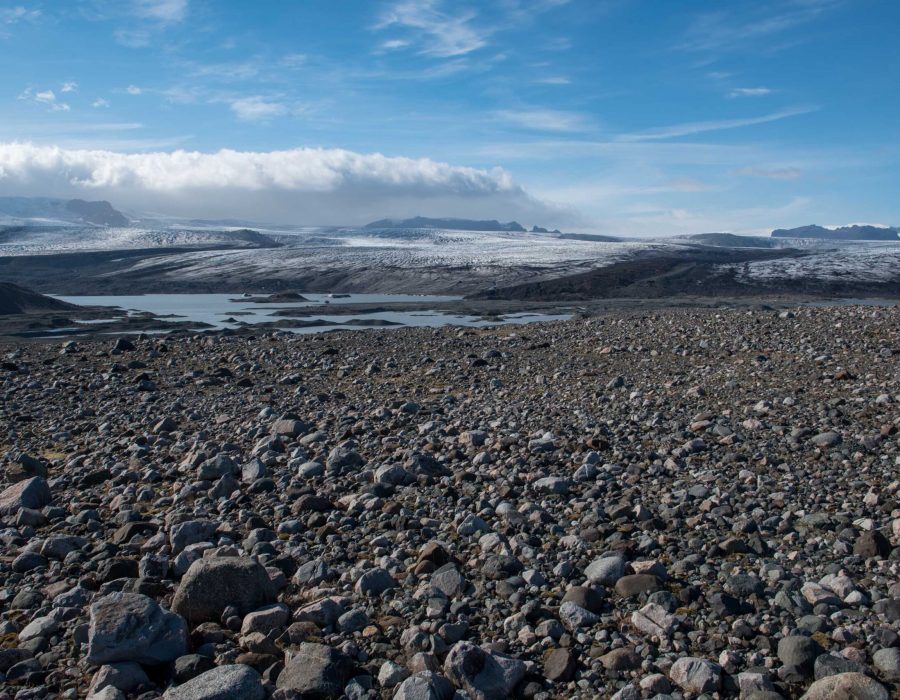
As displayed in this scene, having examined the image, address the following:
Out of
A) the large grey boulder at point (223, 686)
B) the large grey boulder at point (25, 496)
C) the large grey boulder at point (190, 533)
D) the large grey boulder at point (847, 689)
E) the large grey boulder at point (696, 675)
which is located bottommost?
the large grey boulder at point (25, 496)

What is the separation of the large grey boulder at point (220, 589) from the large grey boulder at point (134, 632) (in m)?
0.22

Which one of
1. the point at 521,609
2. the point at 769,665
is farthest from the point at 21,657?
the point at 769,665

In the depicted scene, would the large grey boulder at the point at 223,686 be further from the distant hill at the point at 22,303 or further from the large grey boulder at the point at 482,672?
the distant hill at the point at 22,303

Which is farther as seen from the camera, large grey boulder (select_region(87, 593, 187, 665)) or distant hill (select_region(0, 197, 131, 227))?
distant hill (select_region(0, 197, 131, 227))

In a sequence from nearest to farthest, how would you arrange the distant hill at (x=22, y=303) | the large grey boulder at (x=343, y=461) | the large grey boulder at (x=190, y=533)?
the large grey boulder at (x=190, y=533), the large grey boulder at (x=343, y=461), the distant hill at (x=22, y=303)

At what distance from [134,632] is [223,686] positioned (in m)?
0.75

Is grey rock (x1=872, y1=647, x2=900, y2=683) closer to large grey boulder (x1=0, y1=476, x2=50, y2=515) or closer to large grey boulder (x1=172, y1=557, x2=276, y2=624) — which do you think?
large grey boulder (x1=172, y1=557, x2=276, y2=624)

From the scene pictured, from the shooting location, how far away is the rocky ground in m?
3.82

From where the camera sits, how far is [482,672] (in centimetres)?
374

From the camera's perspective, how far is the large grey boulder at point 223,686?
358 cm

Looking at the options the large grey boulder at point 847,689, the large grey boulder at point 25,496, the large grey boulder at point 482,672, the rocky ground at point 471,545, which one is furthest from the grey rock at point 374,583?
the large grey boulder at point 25,496

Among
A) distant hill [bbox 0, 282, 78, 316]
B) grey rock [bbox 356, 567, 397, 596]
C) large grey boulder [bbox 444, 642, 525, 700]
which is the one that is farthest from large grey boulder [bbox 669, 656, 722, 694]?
distant hill [bbox 0, 282, 78, 316]

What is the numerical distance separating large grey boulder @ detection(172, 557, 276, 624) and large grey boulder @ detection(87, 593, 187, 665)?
0.22 meters

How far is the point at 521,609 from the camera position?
435 cm
